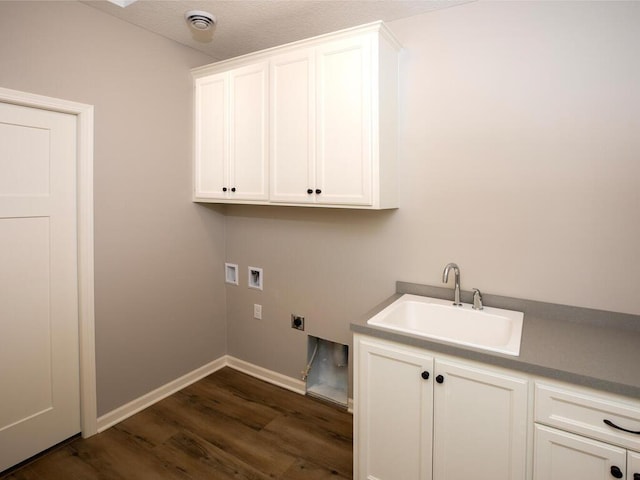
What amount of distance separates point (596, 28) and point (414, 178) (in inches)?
42.1

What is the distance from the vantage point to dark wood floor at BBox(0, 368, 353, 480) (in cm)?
202

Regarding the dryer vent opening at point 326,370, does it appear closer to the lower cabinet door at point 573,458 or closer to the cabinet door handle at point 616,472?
the lower cabinet door at point 573,458

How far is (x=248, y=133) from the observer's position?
2.48 meters

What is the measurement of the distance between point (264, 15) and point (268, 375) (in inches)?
101

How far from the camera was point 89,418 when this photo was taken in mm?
2289

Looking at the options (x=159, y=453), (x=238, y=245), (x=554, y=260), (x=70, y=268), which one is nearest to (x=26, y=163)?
(x=70, y=268)

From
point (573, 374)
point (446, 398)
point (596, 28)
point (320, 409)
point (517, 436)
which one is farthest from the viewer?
point (320, 409)

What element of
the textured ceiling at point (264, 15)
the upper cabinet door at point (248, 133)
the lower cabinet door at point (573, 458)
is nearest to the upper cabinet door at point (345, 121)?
the textured ceiling at point (264, 15)

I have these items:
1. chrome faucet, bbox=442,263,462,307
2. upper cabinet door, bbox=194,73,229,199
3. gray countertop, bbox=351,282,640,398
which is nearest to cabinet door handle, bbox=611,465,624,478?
gray countertop, bbox=351,282,640,398

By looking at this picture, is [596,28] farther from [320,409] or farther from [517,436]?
[320,409]

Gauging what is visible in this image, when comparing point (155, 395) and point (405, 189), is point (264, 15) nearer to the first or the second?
point (405, 189)

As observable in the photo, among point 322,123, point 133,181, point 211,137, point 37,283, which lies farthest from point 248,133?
point 37,283

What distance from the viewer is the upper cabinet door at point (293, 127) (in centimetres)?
218

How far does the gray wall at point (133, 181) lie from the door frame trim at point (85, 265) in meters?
0.05
